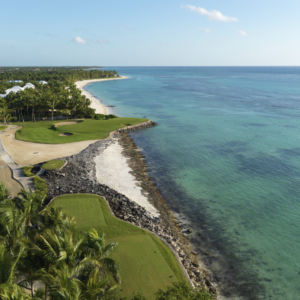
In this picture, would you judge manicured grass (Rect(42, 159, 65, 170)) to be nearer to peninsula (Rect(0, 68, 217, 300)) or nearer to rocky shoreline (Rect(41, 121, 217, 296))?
peninsula (Rect(0, 68, 217, 300))

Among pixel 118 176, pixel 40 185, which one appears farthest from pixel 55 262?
pixel 118 176

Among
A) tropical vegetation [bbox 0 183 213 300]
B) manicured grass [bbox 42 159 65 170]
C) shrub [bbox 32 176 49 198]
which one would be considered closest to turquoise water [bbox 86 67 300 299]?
tropical vegetation [bbox 0 183 213 300]

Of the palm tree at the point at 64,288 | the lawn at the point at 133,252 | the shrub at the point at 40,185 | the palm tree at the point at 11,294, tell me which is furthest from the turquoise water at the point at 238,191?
the palm tree at the point at 11,294

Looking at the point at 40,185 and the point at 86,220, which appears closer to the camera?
the point at 86,220

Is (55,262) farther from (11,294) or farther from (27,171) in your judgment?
(27,171)

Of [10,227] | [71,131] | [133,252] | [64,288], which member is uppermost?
[10,227]

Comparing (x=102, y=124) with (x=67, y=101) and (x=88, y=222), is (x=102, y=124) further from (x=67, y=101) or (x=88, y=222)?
(x=88, y=222)

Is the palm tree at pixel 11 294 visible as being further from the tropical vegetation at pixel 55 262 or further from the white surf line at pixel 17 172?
the white surf line at pixel 17 172

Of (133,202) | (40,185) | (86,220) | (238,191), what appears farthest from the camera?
(238,191)
